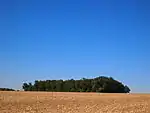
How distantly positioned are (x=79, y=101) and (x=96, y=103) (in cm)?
242

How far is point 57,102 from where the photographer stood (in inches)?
1479

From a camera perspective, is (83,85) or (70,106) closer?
(70,106)

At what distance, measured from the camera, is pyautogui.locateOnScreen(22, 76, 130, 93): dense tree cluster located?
258 ft

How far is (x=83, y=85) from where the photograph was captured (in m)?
83.6

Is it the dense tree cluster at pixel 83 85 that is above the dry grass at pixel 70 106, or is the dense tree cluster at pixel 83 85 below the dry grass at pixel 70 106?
above

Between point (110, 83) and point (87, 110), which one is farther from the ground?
point (110, 83)

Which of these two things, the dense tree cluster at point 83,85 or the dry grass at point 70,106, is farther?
the dense tree cluster at point 83,85

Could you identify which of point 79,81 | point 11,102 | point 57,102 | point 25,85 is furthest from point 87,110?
point 25,85

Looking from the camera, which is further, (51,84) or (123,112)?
(51,84)

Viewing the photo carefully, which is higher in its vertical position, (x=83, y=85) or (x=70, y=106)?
(x=83, y=85)

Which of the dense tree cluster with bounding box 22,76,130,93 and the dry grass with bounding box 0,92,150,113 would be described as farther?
the dense tree cluster with bounding box 22,76,130,93

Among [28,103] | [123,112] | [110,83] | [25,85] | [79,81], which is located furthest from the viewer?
[25,85]

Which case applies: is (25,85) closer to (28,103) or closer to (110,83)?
(110,83)

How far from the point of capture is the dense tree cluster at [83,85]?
78.6m
